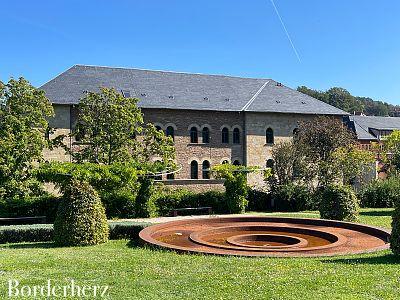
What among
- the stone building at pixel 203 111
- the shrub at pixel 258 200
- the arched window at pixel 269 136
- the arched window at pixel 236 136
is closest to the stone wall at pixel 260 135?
the stone building at pixel 203 111

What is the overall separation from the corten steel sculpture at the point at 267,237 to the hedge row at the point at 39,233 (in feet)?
3.52

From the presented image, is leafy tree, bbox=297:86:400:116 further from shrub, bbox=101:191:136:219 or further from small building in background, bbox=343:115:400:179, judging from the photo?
shrub, bbox=101:191:136:219

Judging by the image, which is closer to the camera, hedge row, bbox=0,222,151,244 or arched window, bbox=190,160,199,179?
hedge row, bbox=0,222,151,244

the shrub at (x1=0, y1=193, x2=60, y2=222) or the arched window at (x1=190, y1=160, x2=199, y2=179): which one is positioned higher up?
the arched window at (x1=190, y1=160, x2=199, y2=179)

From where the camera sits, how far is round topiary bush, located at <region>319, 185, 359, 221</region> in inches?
770

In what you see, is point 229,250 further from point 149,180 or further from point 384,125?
point 384,125

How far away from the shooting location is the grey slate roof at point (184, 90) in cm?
3553

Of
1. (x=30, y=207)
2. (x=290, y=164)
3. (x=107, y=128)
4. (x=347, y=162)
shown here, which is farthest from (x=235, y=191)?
(x=30, y=207)

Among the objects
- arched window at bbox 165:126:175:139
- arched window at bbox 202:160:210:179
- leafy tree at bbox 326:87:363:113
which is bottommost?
arched window at bbox 202:160:210:179

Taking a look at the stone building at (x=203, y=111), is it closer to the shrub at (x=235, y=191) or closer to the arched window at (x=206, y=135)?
the arched window at (x=206, y=135)

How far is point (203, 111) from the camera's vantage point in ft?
122

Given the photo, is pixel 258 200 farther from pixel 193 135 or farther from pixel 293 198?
pixel 193 135

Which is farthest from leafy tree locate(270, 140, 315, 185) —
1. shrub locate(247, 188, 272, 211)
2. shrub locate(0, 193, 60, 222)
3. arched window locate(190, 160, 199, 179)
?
shrub locate(0, 193, 60, 222)

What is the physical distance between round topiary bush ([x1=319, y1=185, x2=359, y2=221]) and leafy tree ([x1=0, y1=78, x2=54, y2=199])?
1596cm
